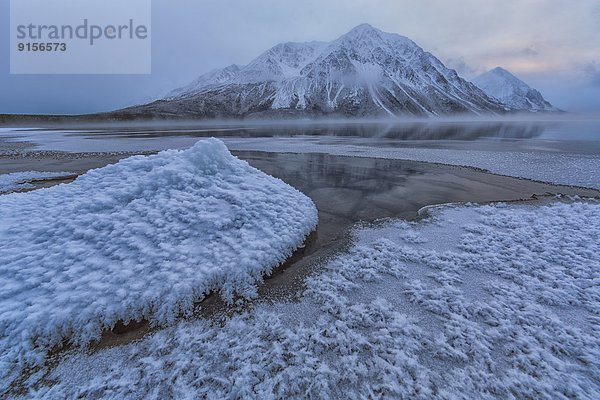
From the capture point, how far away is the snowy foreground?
372 cm

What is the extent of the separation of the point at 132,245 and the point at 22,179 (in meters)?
14.1

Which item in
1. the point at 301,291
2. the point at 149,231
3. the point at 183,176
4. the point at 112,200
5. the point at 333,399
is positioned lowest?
the point at 333,399

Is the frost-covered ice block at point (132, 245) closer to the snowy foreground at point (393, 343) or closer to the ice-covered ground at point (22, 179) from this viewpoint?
the snowy foreground at point (393, 343)

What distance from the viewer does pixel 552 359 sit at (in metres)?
4.12

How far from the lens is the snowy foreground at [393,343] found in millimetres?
3717

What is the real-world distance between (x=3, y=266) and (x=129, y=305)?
2738mm

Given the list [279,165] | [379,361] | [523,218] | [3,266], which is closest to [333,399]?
Result: [379,361]

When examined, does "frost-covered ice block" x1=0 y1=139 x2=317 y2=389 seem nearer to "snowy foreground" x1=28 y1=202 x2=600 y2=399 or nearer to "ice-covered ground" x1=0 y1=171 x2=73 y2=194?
"snowy foreground" x1=28 y1=202 x2=600 y2=399

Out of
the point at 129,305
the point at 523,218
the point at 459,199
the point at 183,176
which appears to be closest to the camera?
the point at 129,305

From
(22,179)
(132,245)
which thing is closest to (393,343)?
(132,245)

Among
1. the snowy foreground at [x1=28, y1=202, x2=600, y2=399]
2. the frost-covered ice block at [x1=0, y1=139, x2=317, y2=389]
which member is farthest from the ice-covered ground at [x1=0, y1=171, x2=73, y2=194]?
the snowy foreground at [x1=28, y1=202, x2=600, y2=399]

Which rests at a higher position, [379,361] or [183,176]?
[183,176]

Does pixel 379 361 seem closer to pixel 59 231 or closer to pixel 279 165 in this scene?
pixel 59 231

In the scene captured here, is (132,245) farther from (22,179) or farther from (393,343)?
(22,179)
